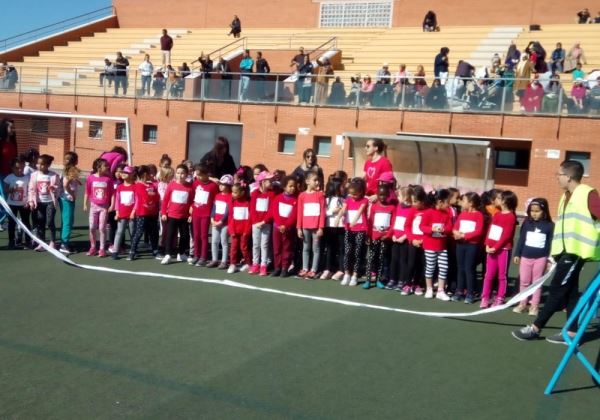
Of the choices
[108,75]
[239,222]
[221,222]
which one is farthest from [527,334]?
[108,75]

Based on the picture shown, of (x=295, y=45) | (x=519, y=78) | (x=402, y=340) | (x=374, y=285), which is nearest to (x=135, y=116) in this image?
(x=295, y=45)

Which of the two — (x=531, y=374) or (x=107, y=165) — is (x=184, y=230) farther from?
(x=531, y=374)

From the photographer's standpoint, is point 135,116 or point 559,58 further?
point 135,116

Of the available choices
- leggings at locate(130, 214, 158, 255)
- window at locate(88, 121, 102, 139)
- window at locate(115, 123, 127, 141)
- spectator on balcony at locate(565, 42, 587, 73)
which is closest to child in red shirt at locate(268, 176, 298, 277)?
leggings at locate(130, 214, 158, 255)

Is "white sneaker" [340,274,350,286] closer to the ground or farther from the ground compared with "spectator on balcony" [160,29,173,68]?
closer to the ground

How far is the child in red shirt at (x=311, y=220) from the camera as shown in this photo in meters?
9.97

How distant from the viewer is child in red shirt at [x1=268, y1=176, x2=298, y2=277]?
399 inches

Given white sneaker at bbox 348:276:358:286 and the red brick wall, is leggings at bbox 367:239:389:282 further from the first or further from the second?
the red brick wall

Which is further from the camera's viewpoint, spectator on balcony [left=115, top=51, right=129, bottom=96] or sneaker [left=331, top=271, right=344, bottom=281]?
spectator on balcony [left=115, top=51, right=129, bottom=96]

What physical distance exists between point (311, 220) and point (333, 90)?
48.4 ft

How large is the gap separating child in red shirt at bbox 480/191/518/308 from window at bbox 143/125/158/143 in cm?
2165

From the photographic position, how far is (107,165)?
11.4m

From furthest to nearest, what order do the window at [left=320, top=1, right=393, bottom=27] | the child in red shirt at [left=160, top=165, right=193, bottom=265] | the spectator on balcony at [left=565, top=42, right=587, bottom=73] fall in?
the window at [left=320, top=1, right=393, bottom=27]
the spectator on balcony at [left=565, top=42, right=587, bottom=73]
the child in red shirt at [left=160, top=165, right=193, bottom=265]

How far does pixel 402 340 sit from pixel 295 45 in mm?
26549
